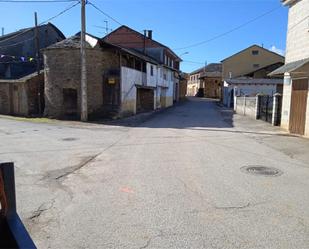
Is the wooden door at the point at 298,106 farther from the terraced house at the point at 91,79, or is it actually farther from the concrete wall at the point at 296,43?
the terraced house at the point at 91,79

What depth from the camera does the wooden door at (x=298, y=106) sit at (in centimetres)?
1555

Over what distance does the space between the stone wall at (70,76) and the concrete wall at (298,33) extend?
12734mm

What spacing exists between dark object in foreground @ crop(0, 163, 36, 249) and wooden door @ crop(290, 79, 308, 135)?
584 inches

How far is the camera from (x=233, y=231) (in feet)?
16.1

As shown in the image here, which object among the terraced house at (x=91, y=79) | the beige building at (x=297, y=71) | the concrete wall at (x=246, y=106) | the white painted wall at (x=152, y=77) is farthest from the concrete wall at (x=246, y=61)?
the beige building at (x=297, y=71)

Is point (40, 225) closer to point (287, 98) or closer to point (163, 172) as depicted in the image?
point (163, 172)

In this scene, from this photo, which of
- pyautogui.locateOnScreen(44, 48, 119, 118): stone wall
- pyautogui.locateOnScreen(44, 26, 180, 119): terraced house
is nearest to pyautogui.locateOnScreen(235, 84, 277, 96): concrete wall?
pyautogui.locateOnScreen(44, 26, 180, 119): terraced house

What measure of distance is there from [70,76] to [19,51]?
1739cm

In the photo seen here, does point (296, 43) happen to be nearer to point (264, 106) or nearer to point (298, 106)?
point (298, 106)

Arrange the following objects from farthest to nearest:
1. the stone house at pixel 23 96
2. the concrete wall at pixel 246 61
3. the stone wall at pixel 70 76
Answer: the concrete wall at pixel 246 61, the stone house at pixel 23 96, the stone wall at pixel 70 76

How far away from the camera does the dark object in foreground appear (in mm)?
2627

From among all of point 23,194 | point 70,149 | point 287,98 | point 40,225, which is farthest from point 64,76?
point 40,225

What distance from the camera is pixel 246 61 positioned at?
5781 cm

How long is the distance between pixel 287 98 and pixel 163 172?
37.3 ft
